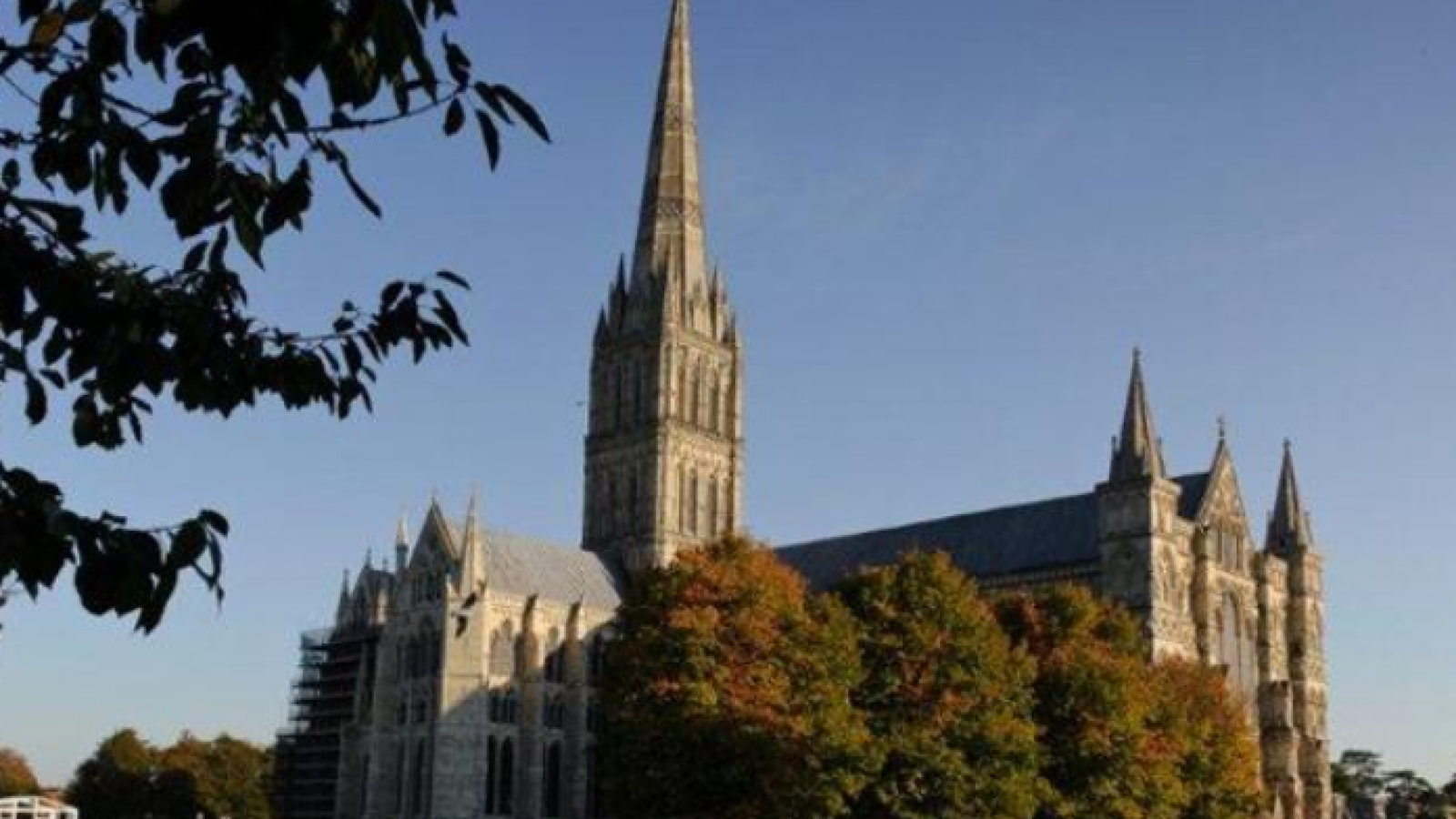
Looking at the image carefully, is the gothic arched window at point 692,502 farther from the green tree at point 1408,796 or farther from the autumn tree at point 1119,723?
the green tree at point 1408,796

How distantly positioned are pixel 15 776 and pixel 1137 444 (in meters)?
117

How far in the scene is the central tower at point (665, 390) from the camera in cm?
9512

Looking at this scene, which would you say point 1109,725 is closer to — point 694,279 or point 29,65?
point 694,279

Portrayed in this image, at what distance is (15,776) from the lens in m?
154

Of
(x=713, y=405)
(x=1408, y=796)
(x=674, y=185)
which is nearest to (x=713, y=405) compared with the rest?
(x=713, y=405)

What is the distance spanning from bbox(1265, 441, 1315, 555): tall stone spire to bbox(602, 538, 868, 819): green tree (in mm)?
45381

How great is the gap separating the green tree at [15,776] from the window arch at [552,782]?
80.1 metres

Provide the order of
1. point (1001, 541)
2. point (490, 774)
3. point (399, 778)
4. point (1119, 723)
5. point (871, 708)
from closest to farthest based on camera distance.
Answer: point (871, 708) → point (1119, 723) → point (490, 774) → point (399, 778) → point (1001, 541)

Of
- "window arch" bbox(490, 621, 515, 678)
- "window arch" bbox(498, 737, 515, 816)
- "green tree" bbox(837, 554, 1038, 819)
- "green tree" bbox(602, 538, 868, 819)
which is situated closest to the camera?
"green tree" bbox(602, 538, 868, 819)

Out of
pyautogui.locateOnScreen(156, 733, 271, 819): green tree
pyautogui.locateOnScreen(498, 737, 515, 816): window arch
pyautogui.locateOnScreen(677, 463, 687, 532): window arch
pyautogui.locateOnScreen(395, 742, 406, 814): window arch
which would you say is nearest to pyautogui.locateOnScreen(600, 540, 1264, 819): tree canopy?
pyautogui.locateOnScreen(498, 737, 515, 816): window arch

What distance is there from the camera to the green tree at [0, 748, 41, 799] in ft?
484

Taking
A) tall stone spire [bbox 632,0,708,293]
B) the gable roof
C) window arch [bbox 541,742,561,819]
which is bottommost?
window arch [bbox 541,742,561,819]

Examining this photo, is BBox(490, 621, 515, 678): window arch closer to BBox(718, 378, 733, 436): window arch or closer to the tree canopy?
the tree canopy

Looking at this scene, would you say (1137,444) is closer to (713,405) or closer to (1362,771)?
(713,405)
